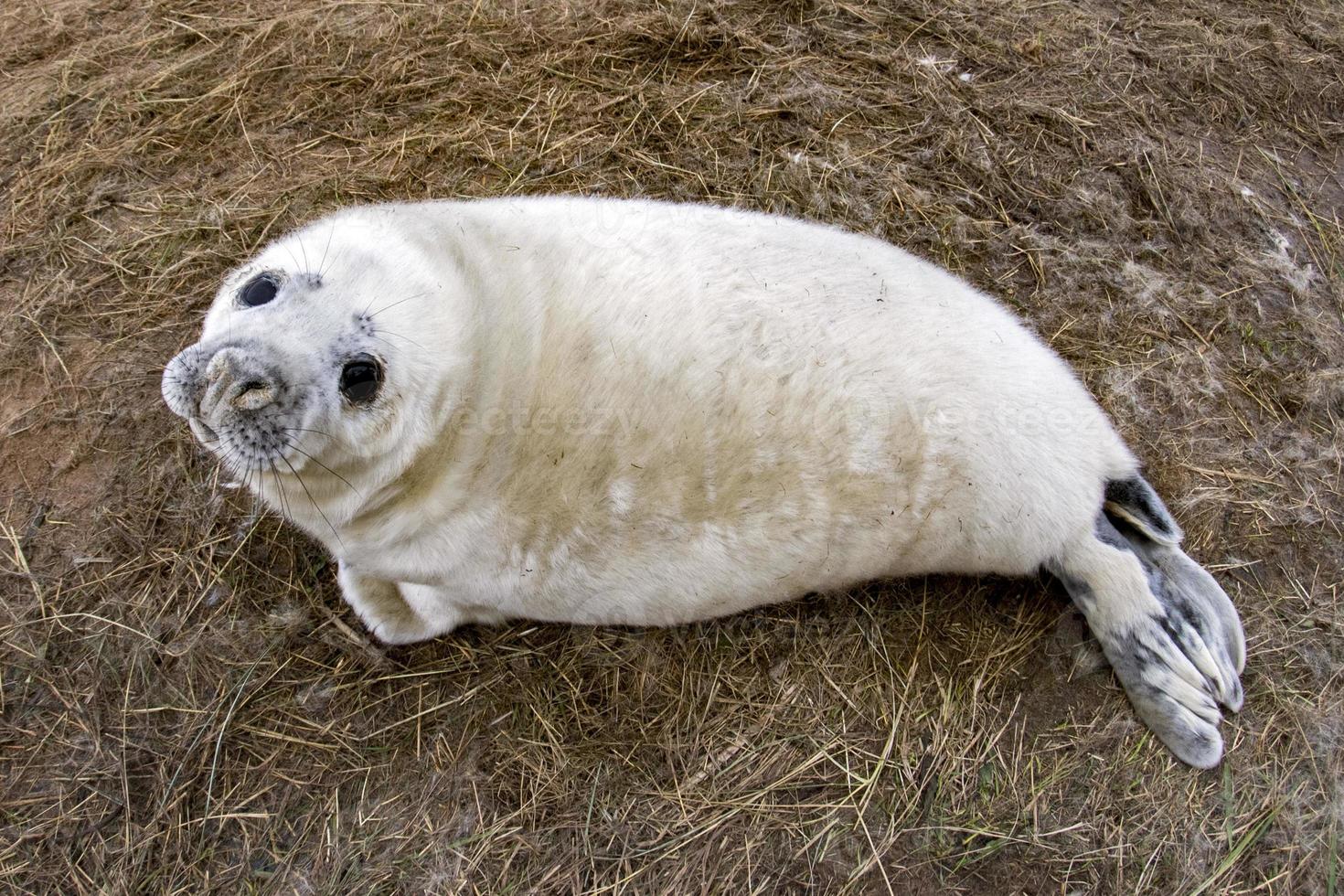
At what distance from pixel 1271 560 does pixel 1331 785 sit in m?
0.71

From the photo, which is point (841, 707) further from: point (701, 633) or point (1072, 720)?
point (1072, 720)

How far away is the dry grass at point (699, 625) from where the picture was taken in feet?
7.40

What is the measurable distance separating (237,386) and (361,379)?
27 cm

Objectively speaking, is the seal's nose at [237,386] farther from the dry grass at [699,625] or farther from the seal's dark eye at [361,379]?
the dry grass at [699,625]

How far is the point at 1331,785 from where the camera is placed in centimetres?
228

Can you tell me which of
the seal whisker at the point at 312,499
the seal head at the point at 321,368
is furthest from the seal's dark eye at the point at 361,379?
the seal whisker at the point at 312,499

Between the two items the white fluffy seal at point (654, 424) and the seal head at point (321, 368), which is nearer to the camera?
the seal head at point (321, 368)

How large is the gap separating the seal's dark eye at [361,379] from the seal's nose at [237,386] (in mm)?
159

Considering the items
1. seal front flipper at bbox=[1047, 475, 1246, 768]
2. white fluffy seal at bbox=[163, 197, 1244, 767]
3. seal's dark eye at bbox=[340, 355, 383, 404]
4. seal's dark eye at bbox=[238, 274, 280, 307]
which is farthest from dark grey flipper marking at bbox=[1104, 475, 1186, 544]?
seal's dark eye at bbox=[238, 274, 280, 307]

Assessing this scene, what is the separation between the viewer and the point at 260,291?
1974 millimetres

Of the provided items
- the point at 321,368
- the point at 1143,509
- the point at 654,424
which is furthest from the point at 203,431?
the point at 1143,509

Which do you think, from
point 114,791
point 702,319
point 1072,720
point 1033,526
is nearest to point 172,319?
point 114,791

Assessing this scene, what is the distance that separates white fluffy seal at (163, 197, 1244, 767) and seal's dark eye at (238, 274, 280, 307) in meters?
0.01

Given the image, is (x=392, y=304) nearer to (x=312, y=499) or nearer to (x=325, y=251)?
(x=325, y=251)
